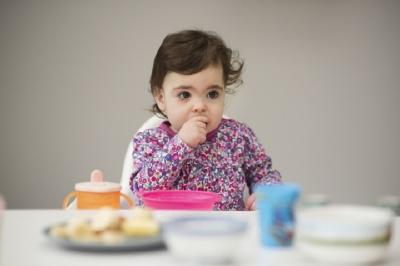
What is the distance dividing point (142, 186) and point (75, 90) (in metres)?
1.32

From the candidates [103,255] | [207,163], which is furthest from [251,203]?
[103,255]

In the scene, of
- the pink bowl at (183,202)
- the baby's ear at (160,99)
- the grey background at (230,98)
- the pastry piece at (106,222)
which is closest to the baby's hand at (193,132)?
the baby's ear at (160,99)

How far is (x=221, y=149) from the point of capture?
185cm

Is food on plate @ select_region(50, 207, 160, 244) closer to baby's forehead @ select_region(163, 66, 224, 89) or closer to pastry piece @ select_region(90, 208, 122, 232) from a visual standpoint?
pastry piece @ select_region(90, 208, 122, 232)

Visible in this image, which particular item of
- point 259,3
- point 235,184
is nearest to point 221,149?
point 235,184

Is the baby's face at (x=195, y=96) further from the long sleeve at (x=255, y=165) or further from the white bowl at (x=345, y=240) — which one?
the white bowl at (x=345, y=240)

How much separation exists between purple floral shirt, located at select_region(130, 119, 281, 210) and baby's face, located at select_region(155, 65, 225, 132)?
0.20 ft

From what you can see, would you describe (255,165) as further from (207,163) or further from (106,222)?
(106,222)

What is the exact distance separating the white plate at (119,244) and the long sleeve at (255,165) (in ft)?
3.53

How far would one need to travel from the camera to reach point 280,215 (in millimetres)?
871

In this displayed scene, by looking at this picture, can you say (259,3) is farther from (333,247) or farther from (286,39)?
(333,247)

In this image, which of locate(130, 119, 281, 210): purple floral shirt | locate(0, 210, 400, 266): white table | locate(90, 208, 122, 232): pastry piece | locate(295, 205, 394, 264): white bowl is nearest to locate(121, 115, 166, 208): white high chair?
locate(130, 119, 281, 210): purple floral shirt

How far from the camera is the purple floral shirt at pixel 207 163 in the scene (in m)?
1.71

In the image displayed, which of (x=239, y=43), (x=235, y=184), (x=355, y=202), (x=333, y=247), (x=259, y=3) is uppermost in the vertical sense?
(x=259, y=3)
